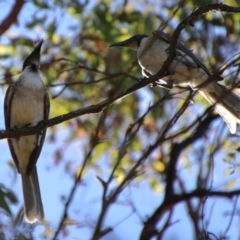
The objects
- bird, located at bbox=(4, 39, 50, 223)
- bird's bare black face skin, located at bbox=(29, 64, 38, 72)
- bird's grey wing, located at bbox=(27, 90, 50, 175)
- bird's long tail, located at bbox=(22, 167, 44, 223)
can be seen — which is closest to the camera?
bird's long tail, located at bbox=(22, 167, 44, 223)

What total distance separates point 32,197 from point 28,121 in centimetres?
78

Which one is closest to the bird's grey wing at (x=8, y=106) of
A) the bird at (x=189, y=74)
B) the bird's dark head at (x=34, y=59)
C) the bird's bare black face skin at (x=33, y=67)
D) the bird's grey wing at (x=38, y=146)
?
the bird's grey wing at (x=38, y=146)

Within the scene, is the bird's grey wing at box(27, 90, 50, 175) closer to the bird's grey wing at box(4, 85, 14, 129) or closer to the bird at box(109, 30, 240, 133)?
the bird's grey wing at box(4, 85, 14, 129)

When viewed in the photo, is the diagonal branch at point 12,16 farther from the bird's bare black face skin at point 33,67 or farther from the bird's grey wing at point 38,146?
the bird's grey wing at point 38,146

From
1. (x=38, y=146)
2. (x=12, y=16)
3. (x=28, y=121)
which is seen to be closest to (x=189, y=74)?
(x=28, y=121)

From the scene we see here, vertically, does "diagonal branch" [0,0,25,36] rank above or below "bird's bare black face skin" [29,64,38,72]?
above

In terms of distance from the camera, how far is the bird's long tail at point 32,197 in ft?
22.0

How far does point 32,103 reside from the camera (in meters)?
6.92

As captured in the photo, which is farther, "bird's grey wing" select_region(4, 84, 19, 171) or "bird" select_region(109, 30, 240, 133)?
"bird's grey wing" select_region(4, 84, 19, 171)

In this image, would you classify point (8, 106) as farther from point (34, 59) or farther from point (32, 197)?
point (32, 197)

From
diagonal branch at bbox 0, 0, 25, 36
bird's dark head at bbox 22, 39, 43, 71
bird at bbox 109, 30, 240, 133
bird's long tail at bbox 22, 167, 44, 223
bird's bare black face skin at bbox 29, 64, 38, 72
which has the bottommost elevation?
bird at bbox 109, 30, 240, 133

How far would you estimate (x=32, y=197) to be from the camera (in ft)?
23.4

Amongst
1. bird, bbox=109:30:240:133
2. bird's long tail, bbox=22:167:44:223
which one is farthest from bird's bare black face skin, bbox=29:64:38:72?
bird, bbox=109:30:240:133

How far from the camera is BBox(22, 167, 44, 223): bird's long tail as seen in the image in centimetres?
670
